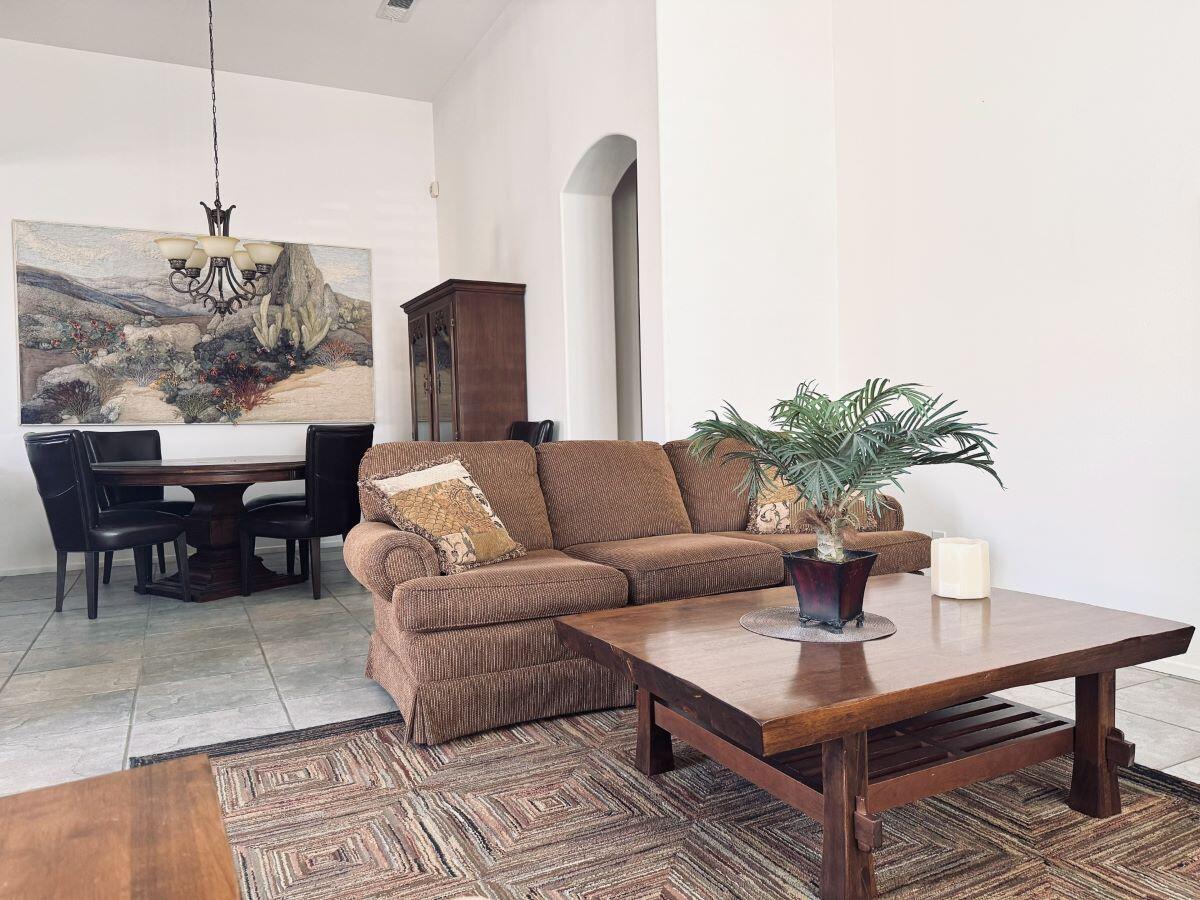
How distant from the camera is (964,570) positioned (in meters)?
2.11

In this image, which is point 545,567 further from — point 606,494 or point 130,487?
point 130,487

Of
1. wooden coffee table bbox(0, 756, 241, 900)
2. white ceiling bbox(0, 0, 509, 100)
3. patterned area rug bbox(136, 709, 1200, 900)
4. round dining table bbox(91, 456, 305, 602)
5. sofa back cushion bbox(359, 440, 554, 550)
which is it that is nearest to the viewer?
wooden coffee table bbox(0, 756, 241, 900)

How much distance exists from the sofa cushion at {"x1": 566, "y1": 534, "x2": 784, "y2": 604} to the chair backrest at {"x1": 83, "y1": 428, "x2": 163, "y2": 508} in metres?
3.36

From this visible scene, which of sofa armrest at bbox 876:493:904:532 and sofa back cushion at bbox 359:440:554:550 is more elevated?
sofa back cushion at bbox 359:440:554:550

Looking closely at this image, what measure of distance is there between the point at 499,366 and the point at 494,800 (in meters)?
3.62

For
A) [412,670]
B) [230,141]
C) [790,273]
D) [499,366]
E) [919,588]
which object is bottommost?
[412,670]

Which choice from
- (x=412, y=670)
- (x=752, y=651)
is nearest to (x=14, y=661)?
(x=412, y=670)

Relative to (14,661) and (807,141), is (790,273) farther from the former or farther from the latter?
(14,661)

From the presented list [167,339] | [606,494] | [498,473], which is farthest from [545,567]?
[167,339]

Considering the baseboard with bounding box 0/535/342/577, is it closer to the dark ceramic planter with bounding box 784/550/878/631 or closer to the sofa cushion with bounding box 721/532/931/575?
the sofa cushion with bounding box 721/532/931/575

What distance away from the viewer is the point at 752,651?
5.67 ft

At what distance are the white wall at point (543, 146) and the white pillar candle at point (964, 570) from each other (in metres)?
1.96

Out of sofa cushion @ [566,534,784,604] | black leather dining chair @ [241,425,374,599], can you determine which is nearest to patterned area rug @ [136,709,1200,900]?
sofa cushion @ [566,534,784,604]

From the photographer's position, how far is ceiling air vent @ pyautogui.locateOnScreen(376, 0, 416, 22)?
5.23 metres
